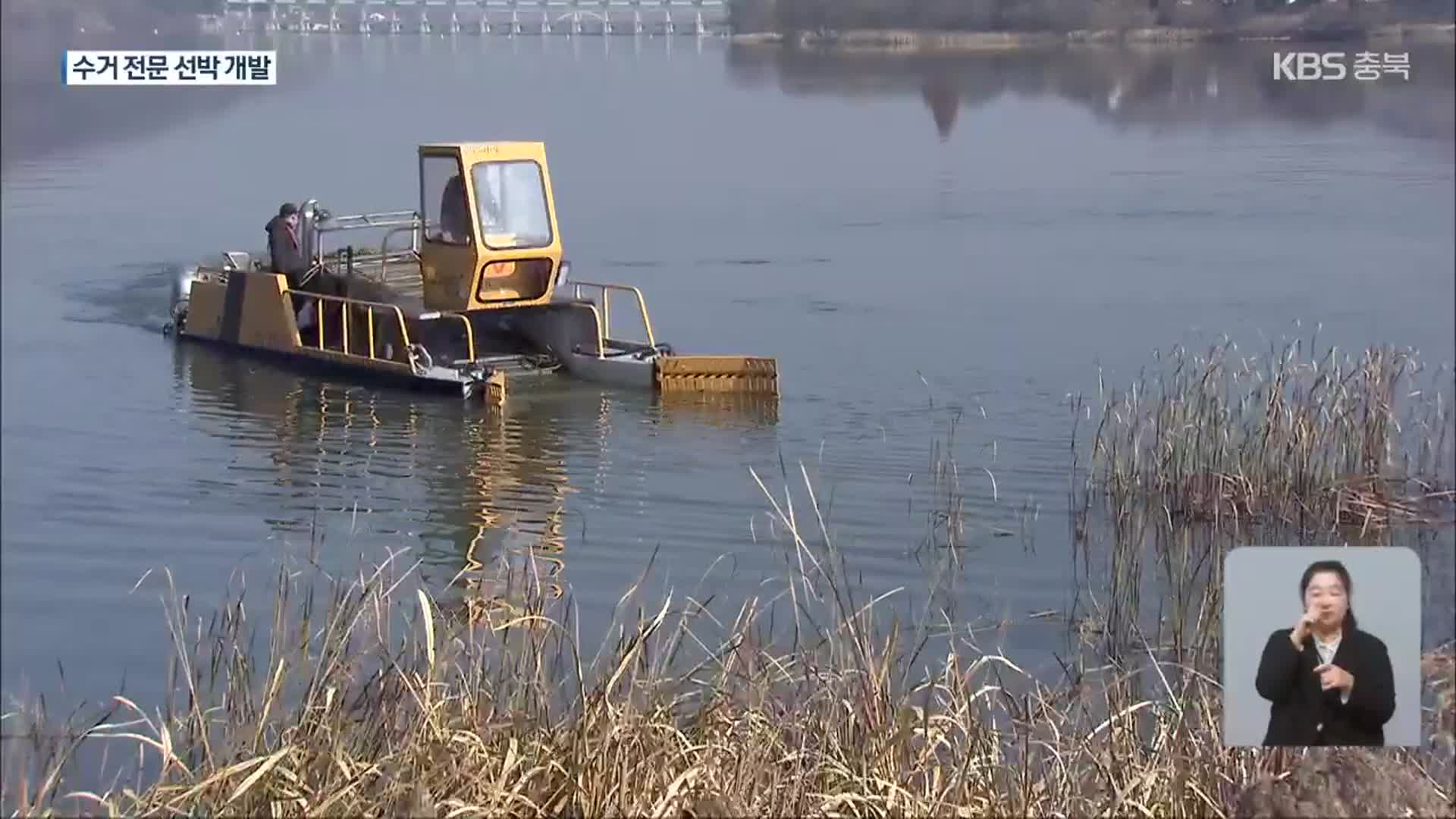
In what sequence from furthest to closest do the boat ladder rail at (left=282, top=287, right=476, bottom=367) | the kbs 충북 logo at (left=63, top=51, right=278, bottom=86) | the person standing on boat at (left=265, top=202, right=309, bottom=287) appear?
the person standing on boat at (left=265, top=202, right=309, bottom=287) → the boat ladder rail at (left=282, top=287, right=476, bottom=367) → the kbs 충북 logo at (left=63, top=51, right=278, bottom=86)

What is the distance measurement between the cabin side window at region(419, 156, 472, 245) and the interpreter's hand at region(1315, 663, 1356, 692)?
12.6m

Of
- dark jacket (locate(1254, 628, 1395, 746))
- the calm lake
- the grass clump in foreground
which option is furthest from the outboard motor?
dark jacket (locate(1254, 628, 1395, 746))

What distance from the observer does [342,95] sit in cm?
4025

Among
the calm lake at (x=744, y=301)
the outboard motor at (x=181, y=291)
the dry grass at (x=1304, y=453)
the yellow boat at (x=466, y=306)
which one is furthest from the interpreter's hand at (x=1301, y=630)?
the outboard motor at (x=181, y=291)

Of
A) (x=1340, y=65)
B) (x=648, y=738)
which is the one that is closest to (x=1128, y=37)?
(x=1340, y=65)

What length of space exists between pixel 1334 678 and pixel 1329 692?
3cm

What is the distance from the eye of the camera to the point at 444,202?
1617 centimetres

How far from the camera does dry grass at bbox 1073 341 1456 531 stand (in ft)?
32.2

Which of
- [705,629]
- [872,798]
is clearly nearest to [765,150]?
[705,629]

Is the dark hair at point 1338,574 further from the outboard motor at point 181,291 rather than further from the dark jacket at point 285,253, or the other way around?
the outboard motor at point 181,291

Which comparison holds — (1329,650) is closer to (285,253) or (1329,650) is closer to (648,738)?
(648,738)

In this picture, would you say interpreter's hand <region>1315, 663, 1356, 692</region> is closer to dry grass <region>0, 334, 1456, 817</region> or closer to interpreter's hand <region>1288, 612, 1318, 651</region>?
interpreter's hand <region>1288, 612, 1318, 651</region>

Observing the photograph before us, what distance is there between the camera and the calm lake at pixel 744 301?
10.6 metres

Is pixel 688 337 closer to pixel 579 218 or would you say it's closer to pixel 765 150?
pixel 579 218
